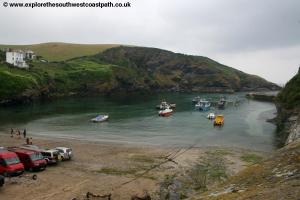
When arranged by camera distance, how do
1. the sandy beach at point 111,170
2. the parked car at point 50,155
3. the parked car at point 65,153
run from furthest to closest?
1. the parked car at point 65,153
2. the parked car at point 50,155
3. the sandy beach at point 111,170

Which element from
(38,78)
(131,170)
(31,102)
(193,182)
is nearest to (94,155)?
(131,170)

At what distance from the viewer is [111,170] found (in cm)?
4941

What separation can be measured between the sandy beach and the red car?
1037mm

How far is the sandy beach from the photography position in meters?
38.8

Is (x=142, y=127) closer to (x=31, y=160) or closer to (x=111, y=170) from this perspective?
(x=111, y=170)

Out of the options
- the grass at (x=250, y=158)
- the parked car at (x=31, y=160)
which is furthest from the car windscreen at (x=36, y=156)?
the grass at (x=250, y=158)

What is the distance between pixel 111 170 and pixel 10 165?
489 inches

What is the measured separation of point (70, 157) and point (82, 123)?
52579 millimetres

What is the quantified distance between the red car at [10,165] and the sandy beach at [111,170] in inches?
40.8

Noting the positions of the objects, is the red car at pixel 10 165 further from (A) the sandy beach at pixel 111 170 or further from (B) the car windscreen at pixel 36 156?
(B) the car windscreen at pixel 36 156

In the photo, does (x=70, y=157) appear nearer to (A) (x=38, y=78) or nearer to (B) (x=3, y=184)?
(B) (x=3, y=184)

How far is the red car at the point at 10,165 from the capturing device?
41969 mm

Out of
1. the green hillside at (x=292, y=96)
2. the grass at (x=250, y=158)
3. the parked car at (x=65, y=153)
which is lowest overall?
the grass at (x=250, y=158)

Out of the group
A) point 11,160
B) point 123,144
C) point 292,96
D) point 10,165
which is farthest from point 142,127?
point 10,165
